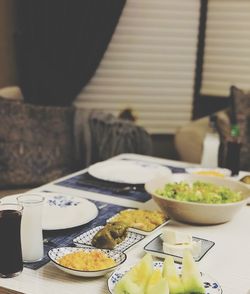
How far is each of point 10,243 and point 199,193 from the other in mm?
707

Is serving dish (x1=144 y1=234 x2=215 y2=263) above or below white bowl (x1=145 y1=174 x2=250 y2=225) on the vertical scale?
below

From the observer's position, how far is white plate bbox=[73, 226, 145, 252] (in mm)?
1492

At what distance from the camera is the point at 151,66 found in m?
4.09

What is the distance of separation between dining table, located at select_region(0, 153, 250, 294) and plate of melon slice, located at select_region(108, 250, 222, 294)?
7cm

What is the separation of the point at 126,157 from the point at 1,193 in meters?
0.72

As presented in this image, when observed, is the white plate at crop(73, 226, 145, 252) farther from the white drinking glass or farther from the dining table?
the white drinking glass

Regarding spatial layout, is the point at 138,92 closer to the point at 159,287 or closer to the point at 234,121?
the point at 234,121

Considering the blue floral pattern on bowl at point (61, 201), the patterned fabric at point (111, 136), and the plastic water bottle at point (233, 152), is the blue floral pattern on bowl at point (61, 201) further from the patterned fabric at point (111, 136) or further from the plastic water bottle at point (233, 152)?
the patterned fabric at point (111, 136)

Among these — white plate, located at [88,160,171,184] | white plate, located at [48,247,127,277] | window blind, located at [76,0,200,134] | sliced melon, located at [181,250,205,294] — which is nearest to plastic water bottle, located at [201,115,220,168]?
white plate, located at [88,160,171,184]

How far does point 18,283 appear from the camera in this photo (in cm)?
129

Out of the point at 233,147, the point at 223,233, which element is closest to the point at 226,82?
the point at 233,147

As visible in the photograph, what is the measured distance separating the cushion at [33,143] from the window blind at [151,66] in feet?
2.78

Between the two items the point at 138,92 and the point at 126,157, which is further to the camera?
the point at 138,92

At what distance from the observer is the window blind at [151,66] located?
3992mm
